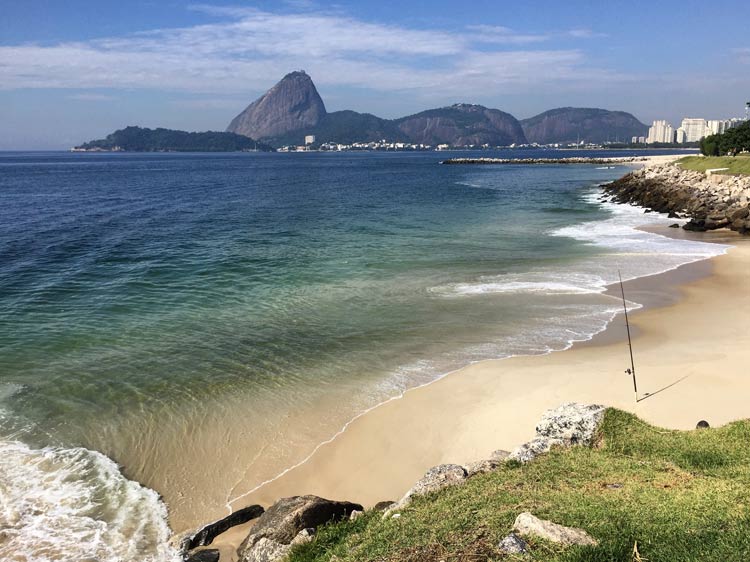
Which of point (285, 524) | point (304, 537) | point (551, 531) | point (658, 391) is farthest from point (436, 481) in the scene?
point (658, 391)

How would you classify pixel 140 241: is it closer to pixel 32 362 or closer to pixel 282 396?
pixel 32 362

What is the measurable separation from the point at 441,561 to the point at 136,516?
6.11 metres

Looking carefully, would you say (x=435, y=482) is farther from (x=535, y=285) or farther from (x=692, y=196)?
(x=692, y=196)

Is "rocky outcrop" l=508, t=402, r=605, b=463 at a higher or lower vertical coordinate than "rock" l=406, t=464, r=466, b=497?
higher

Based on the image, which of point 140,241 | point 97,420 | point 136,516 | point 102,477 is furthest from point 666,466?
point 140,241

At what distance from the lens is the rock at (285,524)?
736 centimetres

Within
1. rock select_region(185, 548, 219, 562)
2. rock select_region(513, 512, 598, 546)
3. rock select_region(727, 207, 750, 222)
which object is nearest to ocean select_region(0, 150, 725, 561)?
rock select_region(185, 548, 219, 562)

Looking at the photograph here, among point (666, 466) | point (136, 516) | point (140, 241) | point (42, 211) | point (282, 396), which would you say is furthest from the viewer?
point (42, 211)

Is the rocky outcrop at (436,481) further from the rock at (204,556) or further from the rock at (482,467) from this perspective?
the rock at (204,556)

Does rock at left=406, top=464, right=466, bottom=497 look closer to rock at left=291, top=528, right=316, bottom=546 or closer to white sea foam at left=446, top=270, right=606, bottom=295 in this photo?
rock at left=291, top=528, right=316, bottom=546

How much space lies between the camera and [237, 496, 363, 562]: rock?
736 cm

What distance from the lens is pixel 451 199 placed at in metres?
63.0

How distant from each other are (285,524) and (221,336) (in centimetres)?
1094

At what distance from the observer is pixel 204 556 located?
8.09m
